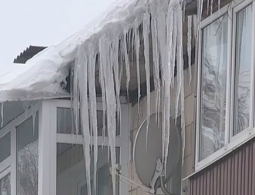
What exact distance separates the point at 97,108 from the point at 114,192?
1.02m

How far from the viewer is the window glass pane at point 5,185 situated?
1142 centimetres

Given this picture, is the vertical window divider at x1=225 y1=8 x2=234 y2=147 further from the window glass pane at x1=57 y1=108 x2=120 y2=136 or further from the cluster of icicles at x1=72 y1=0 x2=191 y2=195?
the window glass pane at x1=57 y1=108 x2=120 y2=136

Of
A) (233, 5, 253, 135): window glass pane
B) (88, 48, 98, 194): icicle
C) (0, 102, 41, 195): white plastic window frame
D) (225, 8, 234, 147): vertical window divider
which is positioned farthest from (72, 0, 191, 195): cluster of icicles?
(0, 102, 41, 195): white plastic window frame

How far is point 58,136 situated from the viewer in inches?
405

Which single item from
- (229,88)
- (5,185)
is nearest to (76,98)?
(5,185)

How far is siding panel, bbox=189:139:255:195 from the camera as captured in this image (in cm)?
705

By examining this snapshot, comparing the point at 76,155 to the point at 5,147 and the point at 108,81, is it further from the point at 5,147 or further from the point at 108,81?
the point at 108,81

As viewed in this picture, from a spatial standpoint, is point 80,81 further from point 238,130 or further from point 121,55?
point 238,130

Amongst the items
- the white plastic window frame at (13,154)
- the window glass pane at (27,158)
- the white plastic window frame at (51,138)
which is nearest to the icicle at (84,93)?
the white plastic window frame at (51,138)

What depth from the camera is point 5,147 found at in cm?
1151

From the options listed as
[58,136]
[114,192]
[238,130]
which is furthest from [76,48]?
[238,130]

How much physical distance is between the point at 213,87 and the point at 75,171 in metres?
3.06

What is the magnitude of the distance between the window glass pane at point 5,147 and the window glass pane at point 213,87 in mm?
3874

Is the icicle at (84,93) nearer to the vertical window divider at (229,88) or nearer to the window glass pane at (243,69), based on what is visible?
the vertical window divider at (229,88)
